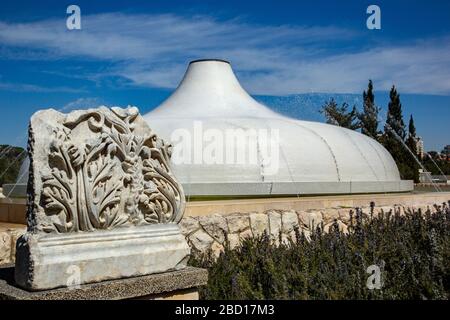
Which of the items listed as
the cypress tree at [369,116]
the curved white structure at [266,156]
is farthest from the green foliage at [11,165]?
the cypress tree at [369,116]

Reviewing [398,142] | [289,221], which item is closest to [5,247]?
[289,221]

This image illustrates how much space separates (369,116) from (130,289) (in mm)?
36623

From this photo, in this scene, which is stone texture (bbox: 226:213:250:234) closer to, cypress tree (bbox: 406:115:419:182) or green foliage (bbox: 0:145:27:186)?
green foliage (bbox: 0:145:27:186)

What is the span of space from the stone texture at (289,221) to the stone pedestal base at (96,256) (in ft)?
14.1

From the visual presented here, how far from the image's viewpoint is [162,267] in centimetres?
387

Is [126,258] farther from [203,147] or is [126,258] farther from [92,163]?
[203,147]

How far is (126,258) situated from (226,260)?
6.02 feet

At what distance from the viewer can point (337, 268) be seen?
4.63 m

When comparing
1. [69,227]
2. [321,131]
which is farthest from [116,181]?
[321,131]

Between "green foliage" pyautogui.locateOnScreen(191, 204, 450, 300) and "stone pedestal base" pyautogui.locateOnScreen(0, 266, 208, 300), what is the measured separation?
55cm

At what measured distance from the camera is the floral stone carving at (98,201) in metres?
3.39

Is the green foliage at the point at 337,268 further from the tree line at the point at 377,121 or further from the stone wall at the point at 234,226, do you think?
the tree line at the point at 377,121
